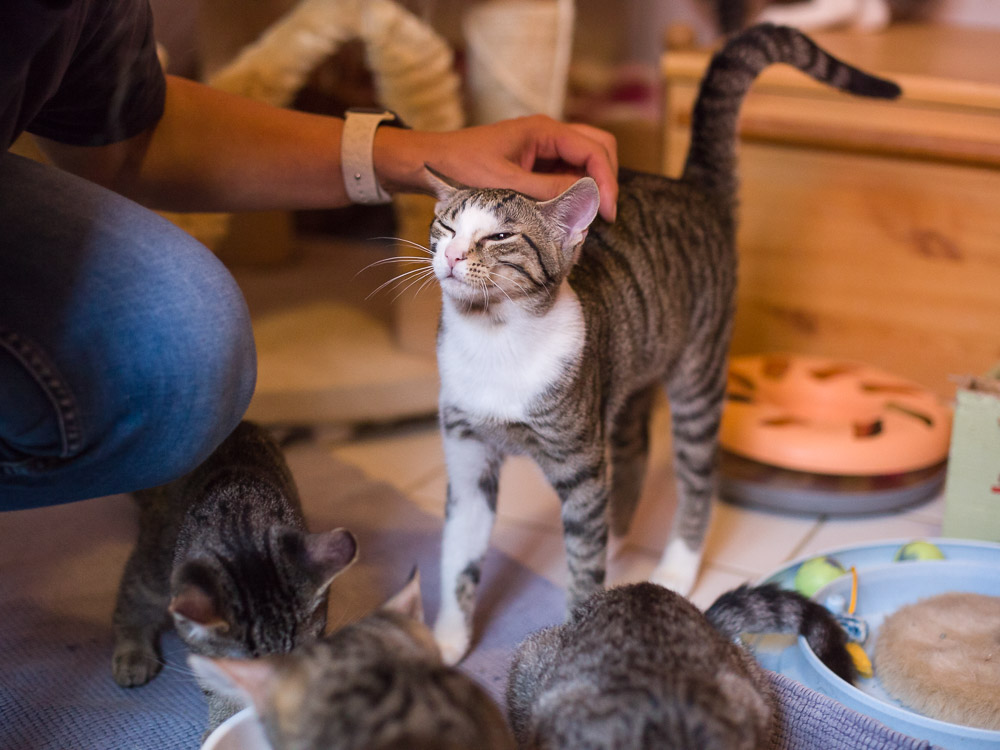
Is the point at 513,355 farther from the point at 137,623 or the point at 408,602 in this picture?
the point at 137,623

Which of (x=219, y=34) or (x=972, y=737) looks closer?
(x=972, y=737)

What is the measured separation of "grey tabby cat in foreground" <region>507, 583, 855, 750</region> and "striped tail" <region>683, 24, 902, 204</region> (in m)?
0.84

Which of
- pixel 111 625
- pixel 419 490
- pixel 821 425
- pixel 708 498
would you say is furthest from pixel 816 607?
pixel 111 625

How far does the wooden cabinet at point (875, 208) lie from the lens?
80.8 inches

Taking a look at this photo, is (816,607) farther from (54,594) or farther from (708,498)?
(54,594)

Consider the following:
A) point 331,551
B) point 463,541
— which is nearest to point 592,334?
point 463,541

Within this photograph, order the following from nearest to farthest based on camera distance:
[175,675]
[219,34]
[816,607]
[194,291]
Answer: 1. [194,291]
2. [816,607]
3. [175,675]
4. [219,34]

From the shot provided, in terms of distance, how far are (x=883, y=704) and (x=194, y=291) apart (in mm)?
1023

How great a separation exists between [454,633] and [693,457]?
55cm

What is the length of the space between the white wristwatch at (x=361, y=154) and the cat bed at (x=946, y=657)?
105cm

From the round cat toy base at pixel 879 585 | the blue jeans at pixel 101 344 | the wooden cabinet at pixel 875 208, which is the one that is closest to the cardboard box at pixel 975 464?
the round cat toy base at pixel 879 585

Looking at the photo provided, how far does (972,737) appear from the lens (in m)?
1.09

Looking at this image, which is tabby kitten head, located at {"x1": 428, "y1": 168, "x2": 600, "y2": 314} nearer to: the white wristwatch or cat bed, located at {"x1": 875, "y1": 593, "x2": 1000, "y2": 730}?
the white wristwatch

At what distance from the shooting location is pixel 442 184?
4.10 ft
